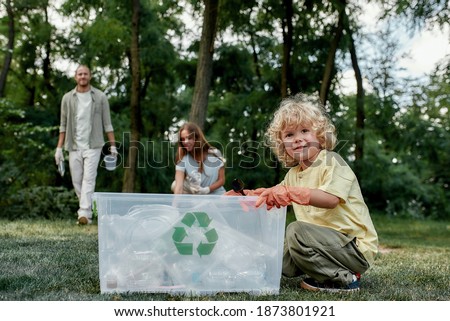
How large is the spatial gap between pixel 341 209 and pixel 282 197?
1.43ft

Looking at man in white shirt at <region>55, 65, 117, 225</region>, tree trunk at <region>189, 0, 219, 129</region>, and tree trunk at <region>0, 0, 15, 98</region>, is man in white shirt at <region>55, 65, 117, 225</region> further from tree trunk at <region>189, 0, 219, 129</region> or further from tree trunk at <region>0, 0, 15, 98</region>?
tree trunk at <region>0, 0, 15, 98</region>

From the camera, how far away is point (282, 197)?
2592mm

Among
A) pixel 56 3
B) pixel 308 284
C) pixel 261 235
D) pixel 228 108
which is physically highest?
pixel 56 3

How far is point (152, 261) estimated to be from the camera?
8.64 ft

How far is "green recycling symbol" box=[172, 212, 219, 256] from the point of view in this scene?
261cm

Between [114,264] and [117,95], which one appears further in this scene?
[117,95]

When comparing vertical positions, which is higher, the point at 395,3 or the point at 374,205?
the point at 395,3

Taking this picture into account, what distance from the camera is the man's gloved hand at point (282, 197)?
8.52 ft

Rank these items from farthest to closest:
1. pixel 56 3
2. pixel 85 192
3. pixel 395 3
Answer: pixel 56 3 < pixel 395 3 < pixel 85 192

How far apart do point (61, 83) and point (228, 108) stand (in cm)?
375

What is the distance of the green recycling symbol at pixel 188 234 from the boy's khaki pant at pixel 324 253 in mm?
450
